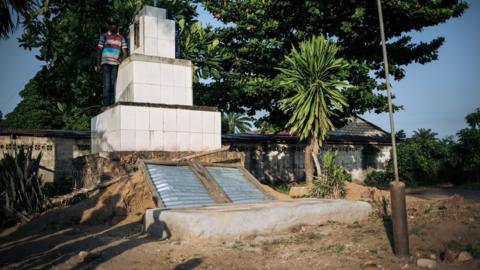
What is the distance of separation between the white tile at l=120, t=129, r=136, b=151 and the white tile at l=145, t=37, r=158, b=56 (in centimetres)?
229

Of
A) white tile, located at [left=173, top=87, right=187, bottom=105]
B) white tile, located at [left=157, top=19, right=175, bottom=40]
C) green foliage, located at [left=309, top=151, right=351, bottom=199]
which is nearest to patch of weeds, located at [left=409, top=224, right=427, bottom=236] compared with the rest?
green foliage, located at [left=309, top=151, right=351, bottom=199]

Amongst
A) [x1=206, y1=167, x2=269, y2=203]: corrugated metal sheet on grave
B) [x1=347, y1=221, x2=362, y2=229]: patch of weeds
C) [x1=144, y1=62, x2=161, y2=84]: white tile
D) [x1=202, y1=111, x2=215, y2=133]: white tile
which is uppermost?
[x1=144, y1=62, x2=161, y2=84]: white tile

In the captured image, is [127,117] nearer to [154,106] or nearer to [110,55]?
[154,106]

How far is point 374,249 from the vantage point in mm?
5172

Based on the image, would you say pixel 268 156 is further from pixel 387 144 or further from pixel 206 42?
pixel 387 144

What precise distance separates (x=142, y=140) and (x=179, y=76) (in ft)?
6.95

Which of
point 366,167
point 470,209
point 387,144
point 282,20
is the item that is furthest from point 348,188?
point 387,144

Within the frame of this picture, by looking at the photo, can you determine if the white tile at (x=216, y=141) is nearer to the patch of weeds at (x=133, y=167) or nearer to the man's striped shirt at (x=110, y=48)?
the patch of weeds at (x=133, y=167)

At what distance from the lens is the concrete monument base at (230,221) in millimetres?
5547

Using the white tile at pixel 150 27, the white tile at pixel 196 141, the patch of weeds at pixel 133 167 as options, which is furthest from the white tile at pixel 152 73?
the patch of weeds at pixel 133 167

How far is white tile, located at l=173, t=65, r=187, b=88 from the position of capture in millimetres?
10484

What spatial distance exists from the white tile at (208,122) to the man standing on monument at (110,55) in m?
2.73

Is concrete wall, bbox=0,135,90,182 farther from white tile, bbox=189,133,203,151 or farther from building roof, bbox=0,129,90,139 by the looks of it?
white tile, bbox=189,133,203,151

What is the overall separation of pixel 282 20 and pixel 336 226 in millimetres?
11150
